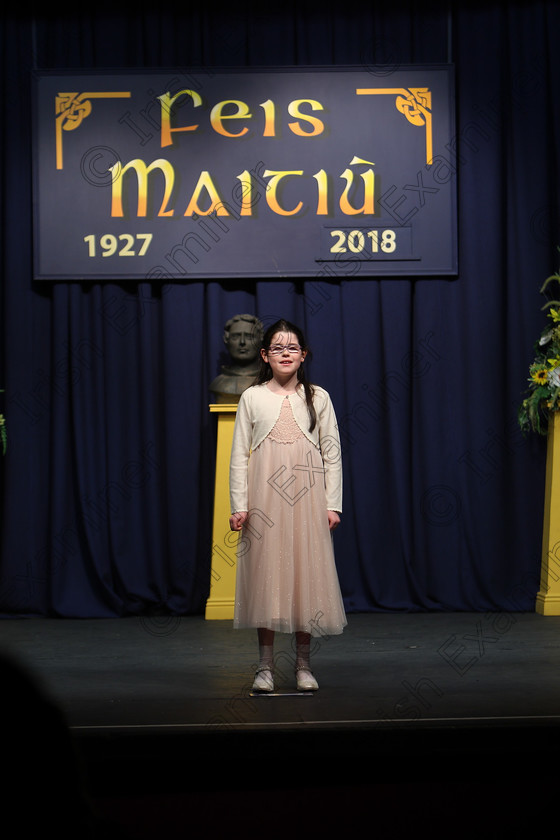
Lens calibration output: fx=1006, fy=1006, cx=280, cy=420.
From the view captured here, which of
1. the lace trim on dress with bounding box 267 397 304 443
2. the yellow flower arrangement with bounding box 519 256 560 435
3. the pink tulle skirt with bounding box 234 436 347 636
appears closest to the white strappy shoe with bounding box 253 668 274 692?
the pink tulle skirt with bounding box 234 436 347 636

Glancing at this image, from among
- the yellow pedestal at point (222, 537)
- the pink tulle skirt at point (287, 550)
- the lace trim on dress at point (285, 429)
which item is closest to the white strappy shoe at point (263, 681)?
the pink tulle skirt at point (287, 550)

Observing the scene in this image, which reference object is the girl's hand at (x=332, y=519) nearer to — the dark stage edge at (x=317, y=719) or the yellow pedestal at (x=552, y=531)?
the dark stage edge at (x=317, y=719)

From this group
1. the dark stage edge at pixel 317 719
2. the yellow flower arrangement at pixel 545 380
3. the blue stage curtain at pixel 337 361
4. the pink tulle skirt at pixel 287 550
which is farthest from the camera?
the blue stage curtain at pixel 337 361

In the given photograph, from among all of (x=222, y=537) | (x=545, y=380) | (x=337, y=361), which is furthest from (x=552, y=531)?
(x=222, y=537)

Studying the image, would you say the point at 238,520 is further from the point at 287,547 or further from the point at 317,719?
the point at 317,719

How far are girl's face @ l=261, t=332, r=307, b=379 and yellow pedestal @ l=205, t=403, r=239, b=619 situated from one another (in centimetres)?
157

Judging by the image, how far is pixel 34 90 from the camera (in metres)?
5.41

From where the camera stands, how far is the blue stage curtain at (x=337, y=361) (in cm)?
538

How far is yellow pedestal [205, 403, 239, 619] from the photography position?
16.9ft

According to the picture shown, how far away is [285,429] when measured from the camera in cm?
355

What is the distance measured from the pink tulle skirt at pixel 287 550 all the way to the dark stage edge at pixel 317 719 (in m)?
0.28

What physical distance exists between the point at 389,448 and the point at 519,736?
2806 millimetres

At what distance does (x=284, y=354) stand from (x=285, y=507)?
21.3 inches

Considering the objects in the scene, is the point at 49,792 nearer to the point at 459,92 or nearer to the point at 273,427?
the point at 273,427
